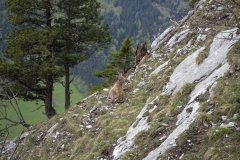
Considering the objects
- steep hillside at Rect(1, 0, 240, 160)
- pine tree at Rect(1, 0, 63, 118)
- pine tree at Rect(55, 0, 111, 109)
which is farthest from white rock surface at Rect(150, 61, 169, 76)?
pine tree at Rect(1, 0, 63, 118)

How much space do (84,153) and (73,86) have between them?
17210 centimetres

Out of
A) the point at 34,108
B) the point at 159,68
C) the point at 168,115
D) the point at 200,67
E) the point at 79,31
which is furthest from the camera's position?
the point at 34,108

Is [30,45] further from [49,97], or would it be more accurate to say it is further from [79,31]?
[49,97]

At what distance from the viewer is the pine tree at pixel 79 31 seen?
15445mm

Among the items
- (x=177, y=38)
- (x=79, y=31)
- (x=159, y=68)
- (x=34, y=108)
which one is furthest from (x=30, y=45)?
(x=34, y=108)

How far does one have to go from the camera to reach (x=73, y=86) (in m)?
178

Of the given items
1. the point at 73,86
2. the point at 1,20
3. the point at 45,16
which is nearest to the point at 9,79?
the point at 45,16

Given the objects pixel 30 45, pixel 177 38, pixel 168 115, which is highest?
pixel 30 45

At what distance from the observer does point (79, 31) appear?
52.8ft

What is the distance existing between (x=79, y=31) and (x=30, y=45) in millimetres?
3077

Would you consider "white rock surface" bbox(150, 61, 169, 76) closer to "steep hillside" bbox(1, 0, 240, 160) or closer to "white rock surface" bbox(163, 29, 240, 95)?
"steep hillside" bbox(1, 0, 240, 160)

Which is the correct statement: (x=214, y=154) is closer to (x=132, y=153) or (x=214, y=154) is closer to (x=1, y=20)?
(x=132, y=153)

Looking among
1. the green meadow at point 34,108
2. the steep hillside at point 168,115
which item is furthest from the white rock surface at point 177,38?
the green meadow at point 34,108

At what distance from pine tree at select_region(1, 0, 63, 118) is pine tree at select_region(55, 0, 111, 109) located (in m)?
0.65
